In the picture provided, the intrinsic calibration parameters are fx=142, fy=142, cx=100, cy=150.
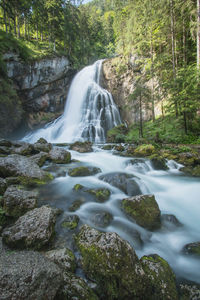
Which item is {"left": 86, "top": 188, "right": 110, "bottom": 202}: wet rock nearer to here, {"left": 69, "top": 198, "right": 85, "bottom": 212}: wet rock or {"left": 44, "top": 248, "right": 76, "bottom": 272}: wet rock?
{"left": 69, "top": 198, "right": 85, "bottom": 212}: wet rock

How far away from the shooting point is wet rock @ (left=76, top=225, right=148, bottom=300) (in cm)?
180

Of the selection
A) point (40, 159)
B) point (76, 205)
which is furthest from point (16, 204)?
point (40, 159)

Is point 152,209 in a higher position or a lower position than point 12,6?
lower

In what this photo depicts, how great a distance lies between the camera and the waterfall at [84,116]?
19141mm

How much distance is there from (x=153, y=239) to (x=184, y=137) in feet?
31.1

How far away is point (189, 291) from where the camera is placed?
2.02 metres

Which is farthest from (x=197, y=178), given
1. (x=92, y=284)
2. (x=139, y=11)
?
(x=139, y=11)

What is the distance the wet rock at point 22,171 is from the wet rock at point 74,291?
390 centimetres

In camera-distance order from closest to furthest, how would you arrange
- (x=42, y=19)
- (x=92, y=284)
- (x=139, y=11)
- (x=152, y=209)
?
(x=92, y=284) < (x=152, y=209) < (x=139, y=11) < (x=42, y=19)

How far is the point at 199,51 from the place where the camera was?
11.1 m

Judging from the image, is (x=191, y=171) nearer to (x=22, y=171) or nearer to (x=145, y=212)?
(x=145, y=212)

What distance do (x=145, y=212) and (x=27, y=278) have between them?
2758 millimetres

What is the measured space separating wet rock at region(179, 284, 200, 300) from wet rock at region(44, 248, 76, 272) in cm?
156

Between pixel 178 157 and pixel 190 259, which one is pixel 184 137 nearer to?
pixel 178 157
